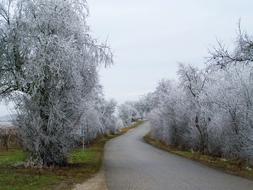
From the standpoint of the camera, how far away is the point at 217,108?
110 ft

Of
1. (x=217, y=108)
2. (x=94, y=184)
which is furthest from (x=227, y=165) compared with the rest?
(x=94, y=184)

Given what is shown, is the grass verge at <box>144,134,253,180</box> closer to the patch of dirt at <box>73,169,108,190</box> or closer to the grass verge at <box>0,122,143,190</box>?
the patch of dirt at <box>73,169,108,190</box>

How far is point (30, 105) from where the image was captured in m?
23.2

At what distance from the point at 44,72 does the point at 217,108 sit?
15191 mm

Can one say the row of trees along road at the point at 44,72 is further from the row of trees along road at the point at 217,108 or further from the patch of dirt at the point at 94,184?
the row of trees along road at the point at 217,108

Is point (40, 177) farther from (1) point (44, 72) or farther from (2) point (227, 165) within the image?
(2) point (227, 165)

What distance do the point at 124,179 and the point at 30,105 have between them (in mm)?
6661

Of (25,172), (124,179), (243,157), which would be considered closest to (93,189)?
(124,179)

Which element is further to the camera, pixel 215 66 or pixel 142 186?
pixel 215 66

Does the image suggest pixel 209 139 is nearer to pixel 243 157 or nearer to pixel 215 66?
pixel 243 157

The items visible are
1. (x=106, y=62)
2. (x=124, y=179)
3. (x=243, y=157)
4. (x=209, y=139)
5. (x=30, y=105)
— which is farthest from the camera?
(x=209, y=139)

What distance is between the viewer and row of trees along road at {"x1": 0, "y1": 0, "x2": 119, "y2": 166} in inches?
895

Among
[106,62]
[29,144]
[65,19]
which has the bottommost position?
[29,144]

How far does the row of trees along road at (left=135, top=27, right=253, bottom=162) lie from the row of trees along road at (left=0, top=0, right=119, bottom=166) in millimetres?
6927
